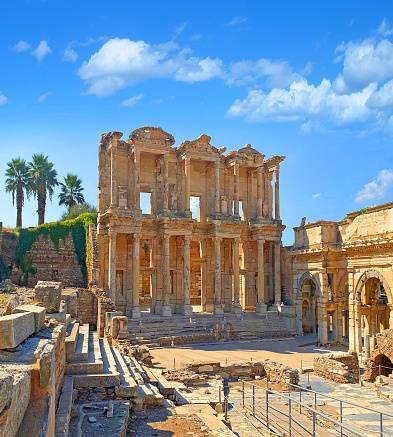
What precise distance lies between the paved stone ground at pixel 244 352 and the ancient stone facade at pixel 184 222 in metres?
5.28

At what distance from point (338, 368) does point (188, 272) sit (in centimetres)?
1577

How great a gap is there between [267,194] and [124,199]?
12.7m

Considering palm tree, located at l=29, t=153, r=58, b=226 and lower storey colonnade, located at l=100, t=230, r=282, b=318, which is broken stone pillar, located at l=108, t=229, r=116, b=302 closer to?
lower storey colonnade, located at l=100, t=230, r=282, b=318

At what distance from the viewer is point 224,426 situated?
11.0m

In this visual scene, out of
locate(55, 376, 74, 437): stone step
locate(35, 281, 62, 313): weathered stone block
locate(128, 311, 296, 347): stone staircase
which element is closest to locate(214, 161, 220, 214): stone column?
locate(128, 311, 296, 347): stone staircase

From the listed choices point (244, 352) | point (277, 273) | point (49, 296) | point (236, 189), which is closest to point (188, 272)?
point (236, 189)

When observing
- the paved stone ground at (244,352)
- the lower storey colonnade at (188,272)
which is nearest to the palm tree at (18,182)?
the lower storey colonnade at (188,272)

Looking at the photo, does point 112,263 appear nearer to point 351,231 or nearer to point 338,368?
point 351,231

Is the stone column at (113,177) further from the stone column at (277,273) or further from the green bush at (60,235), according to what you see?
the stone column at (277,273)

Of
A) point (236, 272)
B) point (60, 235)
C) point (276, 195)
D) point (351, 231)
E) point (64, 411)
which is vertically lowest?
point (64, 411)

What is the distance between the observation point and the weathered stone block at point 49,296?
47.9ft

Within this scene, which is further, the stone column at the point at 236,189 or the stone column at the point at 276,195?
the stone column at the point at 276,195

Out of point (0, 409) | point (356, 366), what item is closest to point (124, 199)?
point (356, 366)

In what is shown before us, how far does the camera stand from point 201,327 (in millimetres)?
29531
